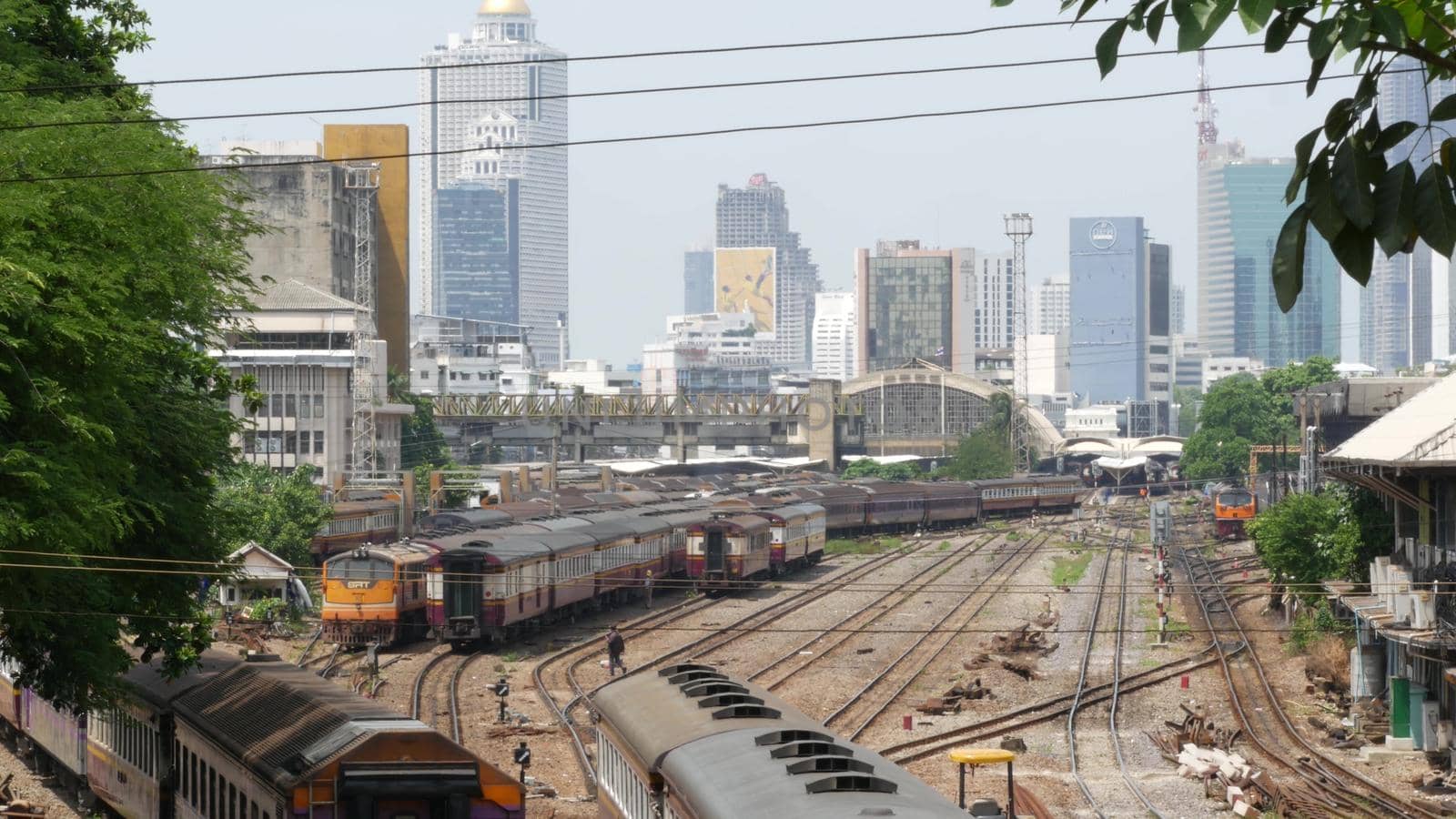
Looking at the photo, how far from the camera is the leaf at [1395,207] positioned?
173 inches

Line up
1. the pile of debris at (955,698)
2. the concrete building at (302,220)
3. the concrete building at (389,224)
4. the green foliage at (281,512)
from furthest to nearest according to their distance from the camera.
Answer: the concrete building at (389,224)
the concrete building at (302,220)
the green foliage at (281,512)
the pile of debris at (955,698)

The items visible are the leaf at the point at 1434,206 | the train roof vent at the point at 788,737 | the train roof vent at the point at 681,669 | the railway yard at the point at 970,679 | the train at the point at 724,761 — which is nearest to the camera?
the leaf at the point at 1434,206

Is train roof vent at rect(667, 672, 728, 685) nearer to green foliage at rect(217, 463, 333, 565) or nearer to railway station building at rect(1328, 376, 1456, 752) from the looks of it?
railway station building at rect(1328, 376, 1456, 752)

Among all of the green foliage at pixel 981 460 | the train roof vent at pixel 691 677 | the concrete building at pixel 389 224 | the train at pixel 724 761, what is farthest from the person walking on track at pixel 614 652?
the green foliage at pixel 981 460

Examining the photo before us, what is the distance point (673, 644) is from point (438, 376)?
5344 inches

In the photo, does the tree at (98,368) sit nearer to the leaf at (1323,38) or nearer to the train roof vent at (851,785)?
the train roof vent at (851,785)

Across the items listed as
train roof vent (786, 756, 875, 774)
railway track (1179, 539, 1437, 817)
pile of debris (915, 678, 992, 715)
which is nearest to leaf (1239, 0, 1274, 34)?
train roof vent (786, 756, 875, 774)

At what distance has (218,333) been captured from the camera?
19781mm

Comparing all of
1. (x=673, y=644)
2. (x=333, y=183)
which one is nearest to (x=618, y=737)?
(x=673, y=644)

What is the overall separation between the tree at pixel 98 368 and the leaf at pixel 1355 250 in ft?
38.1

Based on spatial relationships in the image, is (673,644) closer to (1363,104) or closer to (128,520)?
(128,520)

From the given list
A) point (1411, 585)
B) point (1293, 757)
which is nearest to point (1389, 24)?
point (1293, 757)

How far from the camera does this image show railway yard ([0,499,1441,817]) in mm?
22109

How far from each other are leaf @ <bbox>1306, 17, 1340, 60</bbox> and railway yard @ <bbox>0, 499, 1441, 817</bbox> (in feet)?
46.2
